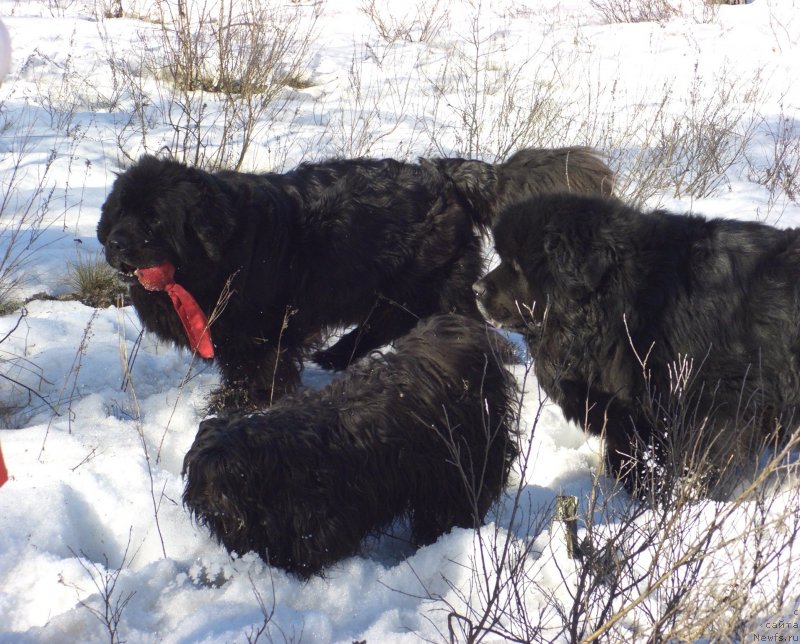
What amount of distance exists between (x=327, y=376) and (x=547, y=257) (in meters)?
2.29

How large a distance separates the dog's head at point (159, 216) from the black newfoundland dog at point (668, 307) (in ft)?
5.37

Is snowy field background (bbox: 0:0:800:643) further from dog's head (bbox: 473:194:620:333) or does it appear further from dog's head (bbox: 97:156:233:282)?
dog's head (bbox: 473:194:620:333)

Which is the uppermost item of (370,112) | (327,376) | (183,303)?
(370,112)

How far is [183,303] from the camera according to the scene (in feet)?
14.6

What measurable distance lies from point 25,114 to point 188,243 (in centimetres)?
563

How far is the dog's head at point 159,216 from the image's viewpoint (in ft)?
14.1

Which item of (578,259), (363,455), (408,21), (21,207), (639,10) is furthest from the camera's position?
(639,10)

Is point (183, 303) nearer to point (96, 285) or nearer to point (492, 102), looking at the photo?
point (96, 285)

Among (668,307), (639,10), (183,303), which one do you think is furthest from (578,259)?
(639,10)

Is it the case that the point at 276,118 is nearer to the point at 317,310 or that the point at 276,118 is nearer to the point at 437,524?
the point at 317,310

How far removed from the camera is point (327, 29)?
46.4 ft

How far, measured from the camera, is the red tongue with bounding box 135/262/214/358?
14.4 feet

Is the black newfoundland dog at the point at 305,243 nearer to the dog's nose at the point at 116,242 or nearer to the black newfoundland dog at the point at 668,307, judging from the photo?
the dog's nose at the point at 116,242

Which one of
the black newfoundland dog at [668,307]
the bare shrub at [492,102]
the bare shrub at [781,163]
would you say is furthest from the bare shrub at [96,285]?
the bare shrub at [781,163]
